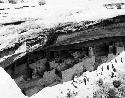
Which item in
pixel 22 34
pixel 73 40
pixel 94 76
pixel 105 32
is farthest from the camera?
pixel 94 76

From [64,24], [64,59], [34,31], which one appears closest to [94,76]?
[64,59]

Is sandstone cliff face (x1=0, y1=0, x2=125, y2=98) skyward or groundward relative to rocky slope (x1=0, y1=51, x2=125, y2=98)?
skyward

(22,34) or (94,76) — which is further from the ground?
(22,34)

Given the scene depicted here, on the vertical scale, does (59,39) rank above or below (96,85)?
above

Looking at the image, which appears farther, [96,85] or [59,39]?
[96,85]

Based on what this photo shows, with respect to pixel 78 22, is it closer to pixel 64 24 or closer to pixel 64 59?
pixel 64 24

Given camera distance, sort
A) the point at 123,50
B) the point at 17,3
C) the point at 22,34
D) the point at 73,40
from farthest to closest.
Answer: the point at 123,50 < the point at 73,40 < the point at 17,3 < the point at 22,34

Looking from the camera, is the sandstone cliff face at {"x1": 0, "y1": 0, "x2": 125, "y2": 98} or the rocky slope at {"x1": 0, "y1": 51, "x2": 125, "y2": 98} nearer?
the sandstone cliff face at {"x1": 0, "y1": 0, "x2": 125, "y2": 98}

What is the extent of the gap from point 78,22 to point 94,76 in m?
1.62

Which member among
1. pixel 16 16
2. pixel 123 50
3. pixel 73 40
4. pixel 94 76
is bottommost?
pixel 94 76

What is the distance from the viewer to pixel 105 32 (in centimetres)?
388

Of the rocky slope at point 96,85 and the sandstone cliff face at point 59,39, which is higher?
the sandstone cliff face at point 59,39

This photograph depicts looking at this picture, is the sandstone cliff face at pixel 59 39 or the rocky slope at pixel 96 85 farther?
the rocky slope at pixel 96 85

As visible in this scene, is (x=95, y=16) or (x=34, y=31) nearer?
(x=34, y=31)
